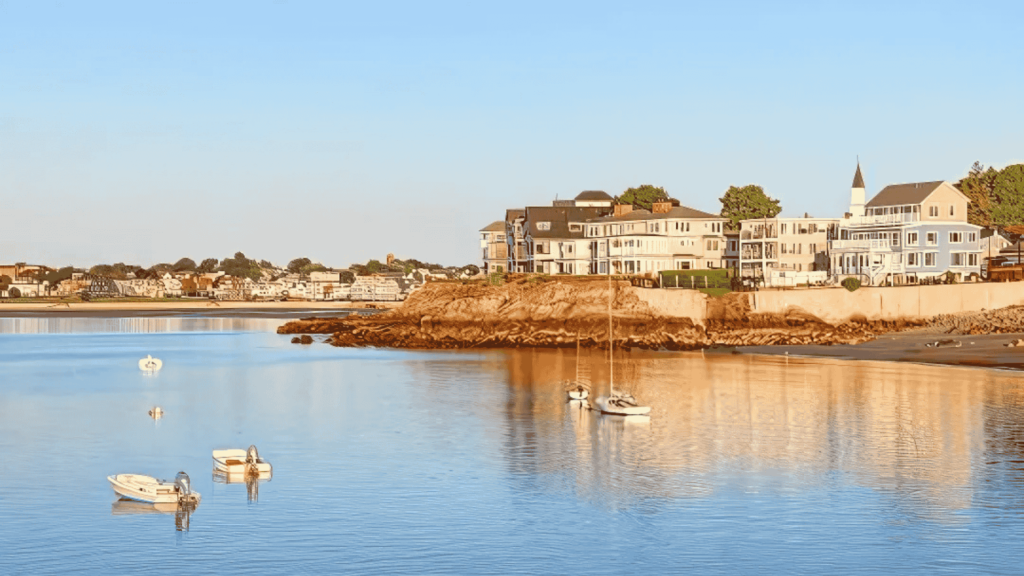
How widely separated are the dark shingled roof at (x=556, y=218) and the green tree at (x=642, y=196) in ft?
41.4

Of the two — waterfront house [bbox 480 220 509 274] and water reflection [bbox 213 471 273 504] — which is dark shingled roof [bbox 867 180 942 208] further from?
water reflection [bbox 213 471 273 504]

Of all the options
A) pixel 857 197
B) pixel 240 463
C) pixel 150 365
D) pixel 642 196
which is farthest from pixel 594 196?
pixel 240 463

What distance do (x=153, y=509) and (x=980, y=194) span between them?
150402 mm

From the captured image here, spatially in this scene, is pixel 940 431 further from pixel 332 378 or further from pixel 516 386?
pixel 332 378

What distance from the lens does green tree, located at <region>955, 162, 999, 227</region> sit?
161m

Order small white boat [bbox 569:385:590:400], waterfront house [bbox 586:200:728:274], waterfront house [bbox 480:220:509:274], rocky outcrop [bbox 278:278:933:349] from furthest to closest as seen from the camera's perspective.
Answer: waterfront house [bbox 480:220:509:274] → waterfront house [bbox 586:200:728:274] → rocky outcrop [bbox 278:278:933:349] → small white boat [bbox 569:385:590:400]

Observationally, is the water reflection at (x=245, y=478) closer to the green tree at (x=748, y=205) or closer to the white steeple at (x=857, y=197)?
the white steeple at (x=857, y=197)

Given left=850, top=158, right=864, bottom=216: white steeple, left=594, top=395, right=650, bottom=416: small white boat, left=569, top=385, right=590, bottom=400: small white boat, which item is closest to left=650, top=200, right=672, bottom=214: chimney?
left=850, top=158, right=864, bottom=216: white steeple

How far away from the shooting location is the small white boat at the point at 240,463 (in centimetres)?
4303

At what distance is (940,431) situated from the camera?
2056 inches

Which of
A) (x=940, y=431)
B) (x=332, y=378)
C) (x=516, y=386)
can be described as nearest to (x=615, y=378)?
(x=516, y=386)

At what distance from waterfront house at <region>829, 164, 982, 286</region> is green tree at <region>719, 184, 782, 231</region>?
32708 mm

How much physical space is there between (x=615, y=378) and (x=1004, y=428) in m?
31.3

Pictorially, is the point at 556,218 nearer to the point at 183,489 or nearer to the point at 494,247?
the point at 494,247
